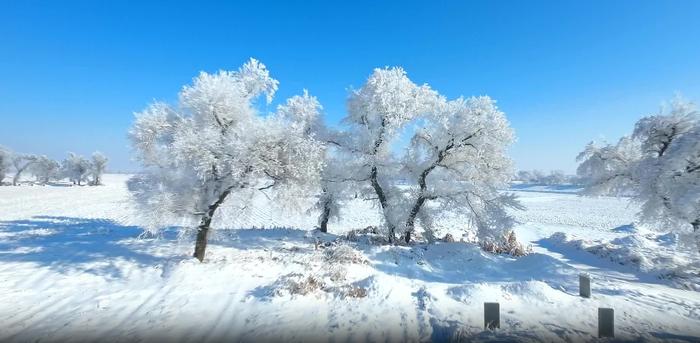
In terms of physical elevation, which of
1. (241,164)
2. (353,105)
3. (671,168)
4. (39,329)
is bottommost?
(39,329)

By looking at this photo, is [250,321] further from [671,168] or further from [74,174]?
[74,174]

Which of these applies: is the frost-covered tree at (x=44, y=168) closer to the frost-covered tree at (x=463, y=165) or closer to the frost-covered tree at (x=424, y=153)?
the frost-covered tree at (x=424, y=153)

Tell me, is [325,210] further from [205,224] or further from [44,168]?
[44,168]

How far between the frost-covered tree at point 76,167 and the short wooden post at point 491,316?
116469mm

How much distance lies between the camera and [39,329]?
7863mm

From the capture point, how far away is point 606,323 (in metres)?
7.61

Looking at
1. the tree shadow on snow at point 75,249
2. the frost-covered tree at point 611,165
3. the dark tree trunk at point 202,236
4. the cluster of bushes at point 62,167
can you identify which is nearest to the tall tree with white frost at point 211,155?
the dark tree trunk at point 202,236

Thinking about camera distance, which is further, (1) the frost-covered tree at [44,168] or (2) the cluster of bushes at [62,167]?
(1) the frost-covered tree at [44,168]

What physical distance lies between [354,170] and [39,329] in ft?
44.4

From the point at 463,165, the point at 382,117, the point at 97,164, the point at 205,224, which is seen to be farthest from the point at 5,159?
the point at 463,165

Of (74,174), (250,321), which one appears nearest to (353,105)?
(250,321)

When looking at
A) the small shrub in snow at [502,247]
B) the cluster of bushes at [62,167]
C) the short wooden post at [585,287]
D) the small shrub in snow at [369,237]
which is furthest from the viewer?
the cluster of bushes at [62,167]

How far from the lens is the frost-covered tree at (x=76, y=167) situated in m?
92.8

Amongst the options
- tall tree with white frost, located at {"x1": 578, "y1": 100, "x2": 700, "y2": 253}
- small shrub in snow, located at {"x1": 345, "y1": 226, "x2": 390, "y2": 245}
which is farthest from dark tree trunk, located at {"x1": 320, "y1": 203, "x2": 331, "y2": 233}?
tall tree with white frost, located at {"x1": 578, "y1": 100, "x2": 700, "y2": 253}
